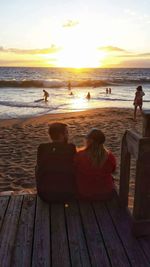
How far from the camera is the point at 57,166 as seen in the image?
13.8ft

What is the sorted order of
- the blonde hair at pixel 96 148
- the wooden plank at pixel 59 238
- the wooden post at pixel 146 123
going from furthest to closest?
the blonde hair at pixel 96 148
the wooden post at pixel 146 123
the wooden plank at pixel 59 238

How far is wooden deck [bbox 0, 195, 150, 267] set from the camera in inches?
125

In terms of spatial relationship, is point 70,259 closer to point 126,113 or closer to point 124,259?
point 124,259

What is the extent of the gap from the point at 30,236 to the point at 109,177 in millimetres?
1332

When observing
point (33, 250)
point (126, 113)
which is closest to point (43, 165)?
point (33, 250)

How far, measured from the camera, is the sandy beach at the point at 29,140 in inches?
265

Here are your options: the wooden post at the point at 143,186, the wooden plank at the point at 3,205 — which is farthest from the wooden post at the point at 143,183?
the wooden plank at the point at 3,205

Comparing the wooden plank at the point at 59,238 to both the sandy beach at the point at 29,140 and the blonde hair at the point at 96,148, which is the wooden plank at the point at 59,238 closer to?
the blonde hair at the point at 96,148

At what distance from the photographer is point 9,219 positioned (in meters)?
3.93

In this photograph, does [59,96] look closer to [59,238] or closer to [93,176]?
[93,176]

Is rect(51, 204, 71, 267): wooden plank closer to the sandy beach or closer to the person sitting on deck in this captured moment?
the person sitting on deck

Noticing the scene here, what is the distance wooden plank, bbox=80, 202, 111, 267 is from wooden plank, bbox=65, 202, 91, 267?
6 centimetres

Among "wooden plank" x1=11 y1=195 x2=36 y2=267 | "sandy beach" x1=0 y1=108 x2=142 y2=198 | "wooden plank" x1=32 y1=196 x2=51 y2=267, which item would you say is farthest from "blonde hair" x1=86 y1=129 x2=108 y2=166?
"sandy beach" x1=0 y1=108 x2=142 y2=198

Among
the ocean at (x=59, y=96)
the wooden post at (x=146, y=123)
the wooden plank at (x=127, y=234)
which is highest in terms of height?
the wooden post at (x=146, y=123)
